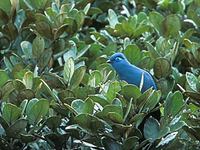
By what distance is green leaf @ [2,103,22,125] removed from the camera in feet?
8.63

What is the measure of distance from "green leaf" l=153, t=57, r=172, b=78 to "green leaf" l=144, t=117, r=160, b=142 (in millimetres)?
583

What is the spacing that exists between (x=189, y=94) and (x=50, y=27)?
1004 millimetres

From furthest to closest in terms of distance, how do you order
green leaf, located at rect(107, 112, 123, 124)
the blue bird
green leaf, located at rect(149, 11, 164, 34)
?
green leaf, located at rect(149, 11, 164, 34), the blue bird, green leaf, located at rect(107, 112, 123, 124)

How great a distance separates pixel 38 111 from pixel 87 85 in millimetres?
291

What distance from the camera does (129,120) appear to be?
8.45 feet

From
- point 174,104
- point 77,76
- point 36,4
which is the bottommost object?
point 174,104

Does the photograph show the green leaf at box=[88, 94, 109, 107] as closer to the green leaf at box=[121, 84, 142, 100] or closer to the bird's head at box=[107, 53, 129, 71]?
the green leaf at box=[121, 84, 142, 100]

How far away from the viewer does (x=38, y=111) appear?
2.68 metres

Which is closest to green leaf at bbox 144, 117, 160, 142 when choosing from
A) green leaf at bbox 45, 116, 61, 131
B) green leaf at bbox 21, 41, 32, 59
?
green leaf at bbox 45, 116, 61, 131

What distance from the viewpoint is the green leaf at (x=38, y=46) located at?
3.18 m

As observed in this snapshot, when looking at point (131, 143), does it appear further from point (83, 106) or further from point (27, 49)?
point (27, 49)

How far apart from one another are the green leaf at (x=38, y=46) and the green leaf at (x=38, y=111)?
58 centimetres

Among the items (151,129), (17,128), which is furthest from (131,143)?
(17,128)

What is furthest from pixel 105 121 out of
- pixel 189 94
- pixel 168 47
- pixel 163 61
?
pixel 168 47
